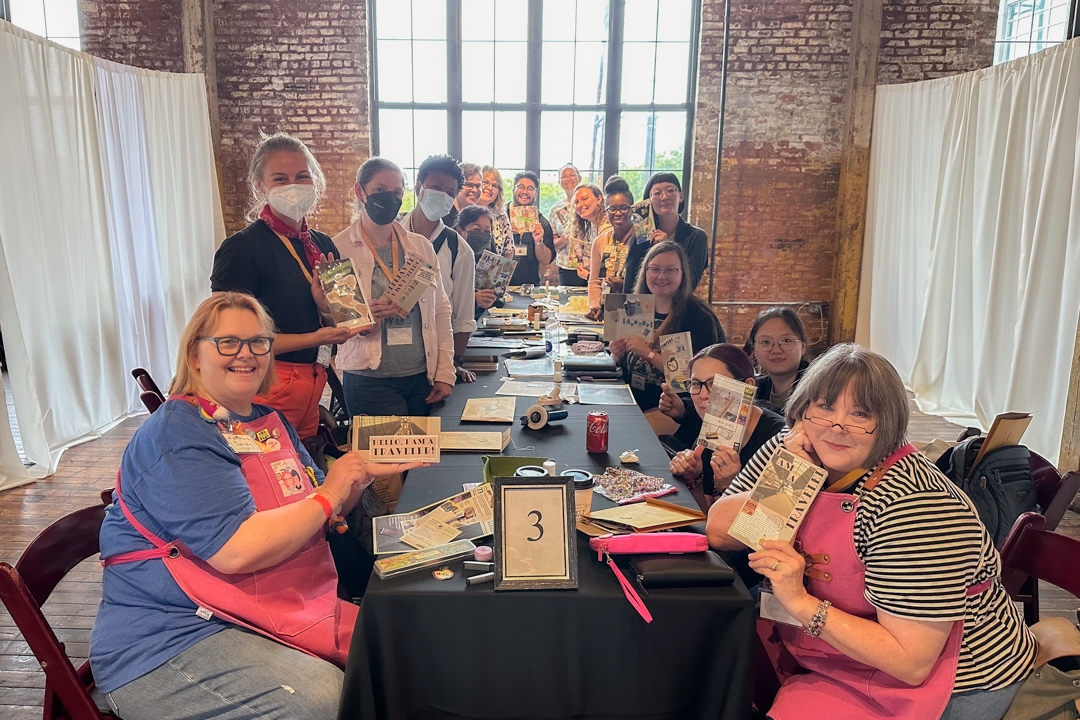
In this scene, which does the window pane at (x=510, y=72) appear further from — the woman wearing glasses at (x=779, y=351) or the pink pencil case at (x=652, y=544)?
the pink pencil case at (x=652, y=544)

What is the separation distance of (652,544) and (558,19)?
25.4ft

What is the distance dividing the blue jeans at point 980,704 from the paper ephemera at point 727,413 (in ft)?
2.88

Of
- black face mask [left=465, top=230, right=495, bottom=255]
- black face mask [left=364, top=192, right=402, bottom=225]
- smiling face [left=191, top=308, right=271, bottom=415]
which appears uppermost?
black face mask [left=364, top=192, right=402, bottom=225]

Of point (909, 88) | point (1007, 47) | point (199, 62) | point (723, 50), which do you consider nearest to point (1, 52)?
point (199, 62)

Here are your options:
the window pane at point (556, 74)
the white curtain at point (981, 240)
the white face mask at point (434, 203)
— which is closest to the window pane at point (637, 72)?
the window pane at point (556, 74)

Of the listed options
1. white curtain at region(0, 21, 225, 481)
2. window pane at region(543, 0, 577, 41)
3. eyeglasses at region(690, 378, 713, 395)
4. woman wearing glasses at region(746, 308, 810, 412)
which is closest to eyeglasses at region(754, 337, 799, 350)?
woman wearing glasses at region(746, 308, 810, 412)

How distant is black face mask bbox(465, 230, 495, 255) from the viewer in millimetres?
5402

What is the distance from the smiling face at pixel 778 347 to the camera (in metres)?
3.07

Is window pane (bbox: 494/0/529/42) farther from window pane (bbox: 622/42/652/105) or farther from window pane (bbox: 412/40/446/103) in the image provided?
window pane (bbox: 622/42/652/105)

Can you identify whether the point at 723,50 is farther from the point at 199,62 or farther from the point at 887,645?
the point at 887,645

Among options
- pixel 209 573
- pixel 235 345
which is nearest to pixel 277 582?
pixel 209 573

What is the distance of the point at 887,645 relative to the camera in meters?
1.43

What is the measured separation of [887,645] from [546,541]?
2.40ft

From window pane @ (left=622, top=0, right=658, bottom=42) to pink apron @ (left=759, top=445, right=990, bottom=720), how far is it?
7665mm
